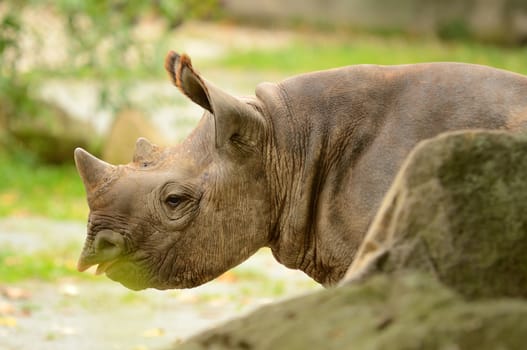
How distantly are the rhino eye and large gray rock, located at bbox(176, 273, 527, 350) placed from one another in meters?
1.83

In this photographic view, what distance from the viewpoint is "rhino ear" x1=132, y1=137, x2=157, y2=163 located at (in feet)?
17.7

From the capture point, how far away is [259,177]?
5.33 m

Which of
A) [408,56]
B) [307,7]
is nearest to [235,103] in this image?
[408,56]

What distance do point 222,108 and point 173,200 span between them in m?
0.50

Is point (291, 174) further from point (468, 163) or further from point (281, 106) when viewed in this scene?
point (468, 163)

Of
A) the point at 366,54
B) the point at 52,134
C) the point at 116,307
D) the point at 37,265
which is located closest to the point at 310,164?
the point at 116,307

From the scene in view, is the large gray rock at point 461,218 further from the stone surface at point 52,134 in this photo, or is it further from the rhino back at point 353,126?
the stone surface at point 52,134

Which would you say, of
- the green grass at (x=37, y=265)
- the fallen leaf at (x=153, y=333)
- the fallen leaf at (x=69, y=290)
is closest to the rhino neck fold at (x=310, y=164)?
the fallen leaf at (x=153, y=333)

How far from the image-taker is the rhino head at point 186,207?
5.20m

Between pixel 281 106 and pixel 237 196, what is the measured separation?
1.65 feet

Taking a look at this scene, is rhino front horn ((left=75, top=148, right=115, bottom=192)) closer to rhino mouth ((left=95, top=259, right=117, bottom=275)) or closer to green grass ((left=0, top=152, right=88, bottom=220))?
rhino mouth ((left=95, top=259, right=117, bottom=275))

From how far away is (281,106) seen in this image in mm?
5383

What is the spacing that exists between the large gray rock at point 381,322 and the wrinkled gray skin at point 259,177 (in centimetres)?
171

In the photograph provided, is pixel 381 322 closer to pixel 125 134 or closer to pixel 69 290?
pixel 69 290
